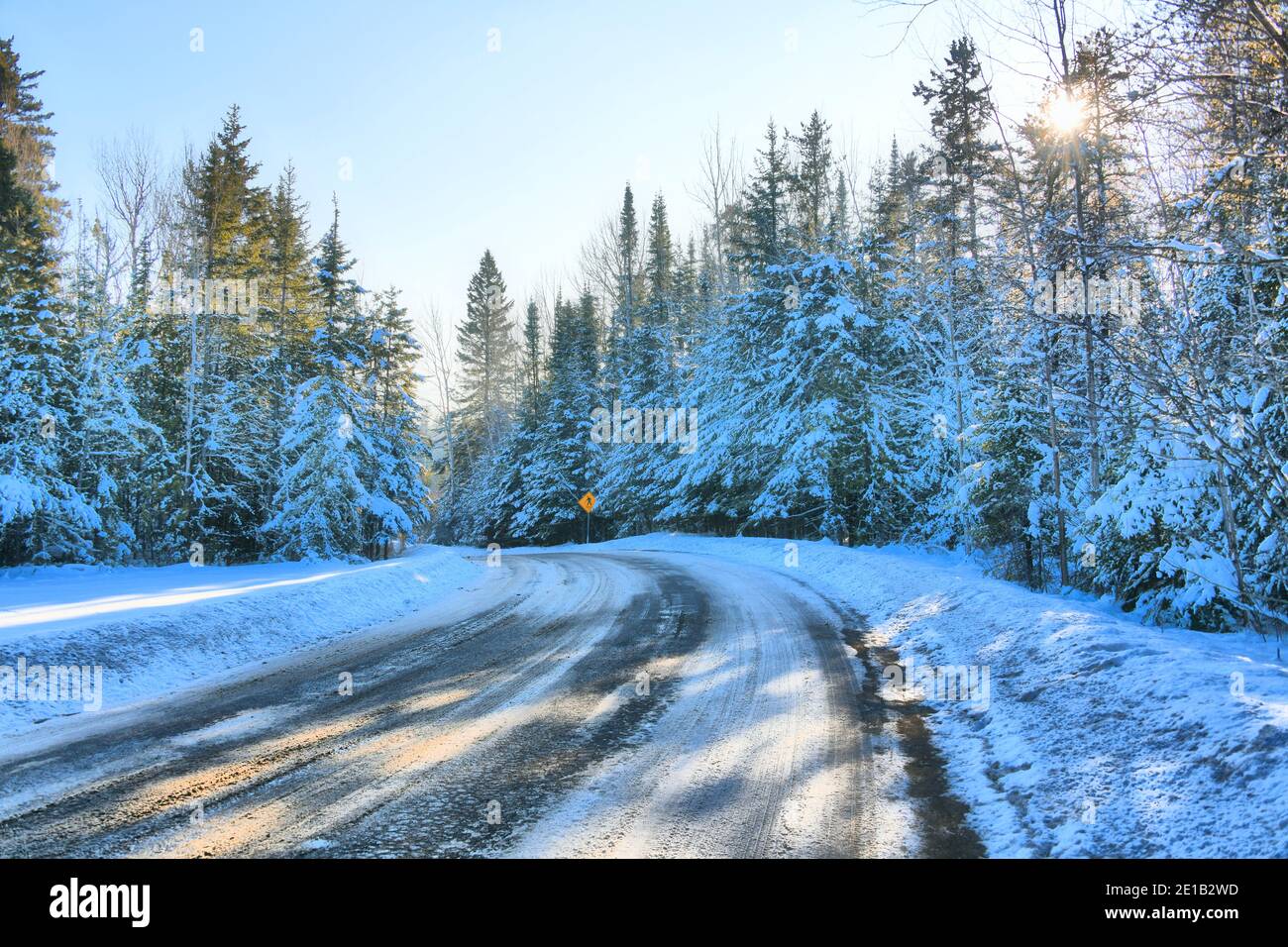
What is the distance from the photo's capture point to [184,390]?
20812 mm

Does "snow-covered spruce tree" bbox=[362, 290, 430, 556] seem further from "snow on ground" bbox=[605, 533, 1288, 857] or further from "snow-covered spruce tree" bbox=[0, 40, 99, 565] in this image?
"snow on ground" bbox=[605, 533, 1288, 857]

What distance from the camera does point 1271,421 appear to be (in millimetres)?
7922

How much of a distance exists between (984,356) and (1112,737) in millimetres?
15471

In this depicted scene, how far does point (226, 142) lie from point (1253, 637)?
30516 millimetres

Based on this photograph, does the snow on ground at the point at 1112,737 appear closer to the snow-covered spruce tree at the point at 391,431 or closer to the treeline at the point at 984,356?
the treeline at the point at 984,356

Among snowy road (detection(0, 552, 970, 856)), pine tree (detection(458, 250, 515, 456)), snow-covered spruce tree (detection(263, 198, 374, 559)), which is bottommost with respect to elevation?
Result: snowy road (detection(0, 552, 970, 856))

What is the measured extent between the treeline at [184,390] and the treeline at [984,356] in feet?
44.3

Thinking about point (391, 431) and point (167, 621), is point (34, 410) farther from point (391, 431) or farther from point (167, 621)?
point (167, 621)

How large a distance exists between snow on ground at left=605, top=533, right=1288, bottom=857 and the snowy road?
0.45m

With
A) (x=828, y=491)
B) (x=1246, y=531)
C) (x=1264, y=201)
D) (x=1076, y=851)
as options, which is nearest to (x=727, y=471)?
(x=828, y=491)

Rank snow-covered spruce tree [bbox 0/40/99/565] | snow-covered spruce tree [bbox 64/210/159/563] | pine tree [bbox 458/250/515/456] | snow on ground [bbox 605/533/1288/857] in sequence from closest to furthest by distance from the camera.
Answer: snow on ground [bbox 605/533/1288/857], snow-covered spruce tree [bbox 0/40/99/565], snow-covered spruce tree [bbox 64/210/159/563], pine tree [bbox 458/250/515/456]

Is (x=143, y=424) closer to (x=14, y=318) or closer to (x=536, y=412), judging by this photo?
(x=14, y=318)

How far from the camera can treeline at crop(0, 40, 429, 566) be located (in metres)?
16.6

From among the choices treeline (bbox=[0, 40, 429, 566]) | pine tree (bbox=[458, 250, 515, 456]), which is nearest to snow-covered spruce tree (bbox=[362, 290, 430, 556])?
treeline (bbox=[0, 40, 429, 566])
